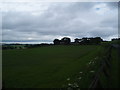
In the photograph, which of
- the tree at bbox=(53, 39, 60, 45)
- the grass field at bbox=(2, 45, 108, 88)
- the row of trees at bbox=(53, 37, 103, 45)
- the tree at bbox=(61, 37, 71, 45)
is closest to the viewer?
the grass field at bbox=(2, 45, 108, 88)

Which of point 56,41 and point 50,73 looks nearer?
point 50,73

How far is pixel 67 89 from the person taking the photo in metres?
8.05

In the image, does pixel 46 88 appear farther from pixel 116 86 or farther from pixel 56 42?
pixel 56 42

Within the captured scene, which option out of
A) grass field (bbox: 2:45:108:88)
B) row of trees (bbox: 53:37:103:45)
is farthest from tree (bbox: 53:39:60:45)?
grass field (bbox: 2:45:108:88)

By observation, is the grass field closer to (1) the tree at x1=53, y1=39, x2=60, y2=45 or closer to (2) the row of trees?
(2) the row of trees

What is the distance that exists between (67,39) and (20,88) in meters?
143

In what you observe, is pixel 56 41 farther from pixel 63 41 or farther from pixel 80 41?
pixel 80 41

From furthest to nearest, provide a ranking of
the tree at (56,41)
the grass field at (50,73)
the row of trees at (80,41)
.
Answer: the tree at (56,41)
the row of trees at (80,41)
the grass field at (50,73)

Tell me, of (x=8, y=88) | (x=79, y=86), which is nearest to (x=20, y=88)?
(x=8, y=88)

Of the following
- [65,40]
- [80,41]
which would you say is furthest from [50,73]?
[65,40]

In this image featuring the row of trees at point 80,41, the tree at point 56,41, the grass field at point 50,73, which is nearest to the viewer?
the grass field at point 50,73

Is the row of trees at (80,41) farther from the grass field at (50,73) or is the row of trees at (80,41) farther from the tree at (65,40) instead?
the grass field at (50,73)

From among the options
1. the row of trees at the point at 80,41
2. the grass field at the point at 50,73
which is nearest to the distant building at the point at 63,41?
the row of trees at the point at 80,41

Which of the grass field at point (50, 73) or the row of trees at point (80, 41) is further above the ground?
the row of trees at point (80, 41)
